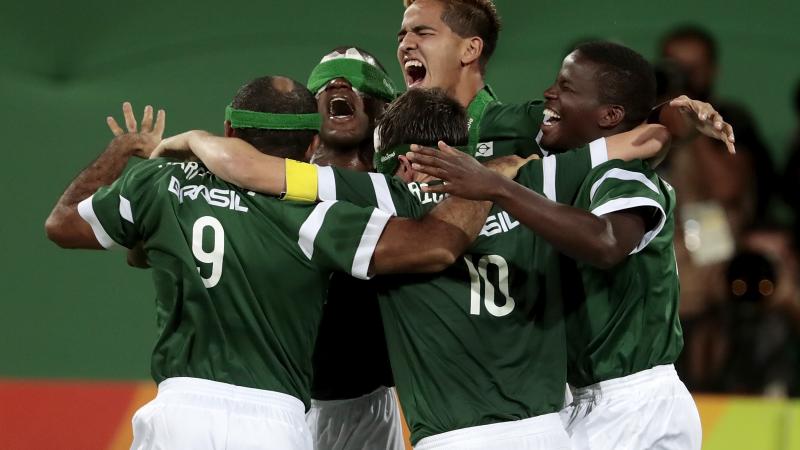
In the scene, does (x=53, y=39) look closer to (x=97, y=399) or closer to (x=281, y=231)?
(x=97, y=399)

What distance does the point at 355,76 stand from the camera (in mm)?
A: 4160

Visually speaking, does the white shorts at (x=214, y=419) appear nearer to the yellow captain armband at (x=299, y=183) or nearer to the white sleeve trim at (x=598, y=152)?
the yellow captain armband at (x=299, y=183)

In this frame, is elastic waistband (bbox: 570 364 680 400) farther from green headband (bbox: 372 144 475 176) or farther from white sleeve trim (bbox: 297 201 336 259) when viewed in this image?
white sleeve trim (bbox: 297 201 336 259)

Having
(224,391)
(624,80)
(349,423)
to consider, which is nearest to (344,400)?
(349,423)

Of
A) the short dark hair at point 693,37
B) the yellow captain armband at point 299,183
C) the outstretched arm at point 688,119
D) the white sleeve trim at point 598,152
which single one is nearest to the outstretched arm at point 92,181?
the yellow captain armband at point 299,183

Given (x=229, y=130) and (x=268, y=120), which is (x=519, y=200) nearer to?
(x=268, y=120)

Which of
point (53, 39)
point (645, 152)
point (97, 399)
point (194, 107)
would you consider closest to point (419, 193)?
point (645, 152)

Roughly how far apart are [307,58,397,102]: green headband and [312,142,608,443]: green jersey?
1082mm

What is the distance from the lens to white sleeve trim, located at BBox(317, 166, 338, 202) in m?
3.11

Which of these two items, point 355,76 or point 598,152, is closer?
point 598,152

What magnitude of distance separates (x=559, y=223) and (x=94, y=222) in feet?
3.92

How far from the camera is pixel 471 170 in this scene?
113 inches

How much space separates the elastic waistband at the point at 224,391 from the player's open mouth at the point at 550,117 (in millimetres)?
1162

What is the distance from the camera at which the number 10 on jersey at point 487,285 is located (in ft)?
9.99
